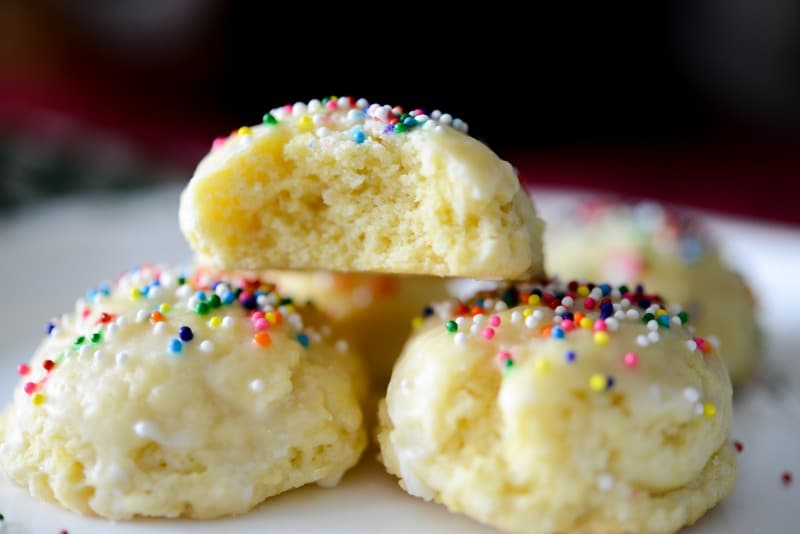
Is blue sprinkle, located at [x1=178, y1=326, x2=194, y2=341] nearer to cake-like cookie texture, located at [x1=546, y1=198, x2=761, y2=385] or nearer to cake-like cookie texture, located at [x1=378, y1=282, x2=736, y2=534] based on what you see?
cake-like cookie texture, located at [x1=378, y1=282, x2=736, y2=534]

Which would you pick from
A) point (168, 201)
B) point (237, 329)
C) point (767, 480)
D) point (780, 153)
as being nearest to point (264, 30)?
point (168, 201)

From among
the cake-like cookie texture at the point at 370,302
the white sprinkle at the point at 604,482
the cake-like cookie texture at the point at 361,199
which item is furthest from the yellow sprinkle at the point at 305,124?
the white sprinkle at the point at 604,482

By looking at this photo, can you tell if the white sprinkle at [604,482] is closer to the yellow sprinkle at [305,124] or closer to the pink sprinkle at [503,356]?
the pink sprinkle at [503,356]

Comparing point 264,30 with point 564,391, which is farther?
point 264,30

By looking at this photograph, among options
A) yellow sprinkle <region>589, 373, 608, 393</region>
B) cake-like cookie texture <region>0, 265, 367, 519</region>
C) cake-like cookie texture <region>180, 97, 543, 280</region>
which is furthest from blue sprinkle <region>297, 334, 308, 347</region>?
yellow sprinkle <region>589, 373, 608, 393</region>

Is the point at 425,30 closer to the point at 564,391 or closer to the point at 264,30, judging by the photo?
the point at 264,30

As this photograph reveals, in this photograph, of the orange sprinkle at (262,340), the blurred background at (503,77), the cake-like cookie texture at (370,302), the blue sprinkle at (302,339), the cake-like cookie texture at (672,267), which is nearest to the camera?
the orange sprinkle at (262,340)
